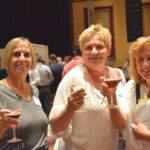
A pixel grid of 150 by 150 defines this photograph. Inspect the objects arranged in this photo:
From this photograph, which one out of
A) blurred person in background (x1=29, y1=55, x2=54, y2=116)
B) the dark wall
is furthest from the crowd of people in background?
the dark wall

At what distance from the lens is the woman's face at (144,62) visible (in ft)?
5.50

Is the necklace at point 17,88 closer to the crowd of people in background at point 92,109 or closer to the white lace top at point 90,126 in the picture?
the crowd of people in background at point 92,109

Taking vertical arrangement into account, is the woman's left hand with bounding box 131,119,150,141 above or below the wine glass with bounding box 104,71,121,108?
below

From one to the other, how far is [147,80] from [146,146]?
449 millimetres

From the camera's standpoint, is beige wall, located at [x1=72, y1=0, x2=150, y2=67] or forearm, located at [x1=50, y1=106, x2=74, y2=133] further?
beige wall, located at [x1=72, y1=0, x2=150, y2=67]

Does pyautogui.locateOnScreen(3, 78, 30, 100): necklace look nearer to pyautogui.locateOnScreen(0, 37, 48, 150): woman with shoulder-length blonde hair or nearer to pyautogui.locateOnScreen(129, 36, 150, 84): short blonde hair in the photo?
pyautogui.locateOnScreen(0, 37, 48, 150): woman with shoulder-length blonde hair

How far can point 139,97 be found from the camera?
1752 mm

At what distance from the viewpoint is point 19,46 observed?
2.21 m

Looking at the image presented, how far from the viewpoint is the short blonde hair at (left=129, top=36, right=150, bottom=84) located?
1720 mm

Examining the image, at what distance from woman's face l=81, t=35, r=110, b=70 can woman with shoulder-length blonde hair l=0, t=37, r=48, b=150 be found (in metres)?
0.62

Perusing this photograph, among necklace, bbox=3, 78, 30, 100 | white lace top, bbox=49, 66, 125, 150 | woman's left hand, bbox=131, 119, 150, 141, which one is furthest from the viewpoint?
necklace, bbox=3, 78, 30, 100

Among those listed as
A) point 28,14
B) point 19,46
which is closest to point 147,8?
point 28,14

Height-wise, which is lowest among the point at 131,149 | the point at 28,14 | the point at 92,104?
the point at 131,149

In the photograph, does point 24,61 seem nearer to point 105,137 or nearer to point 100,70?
point 100,70
